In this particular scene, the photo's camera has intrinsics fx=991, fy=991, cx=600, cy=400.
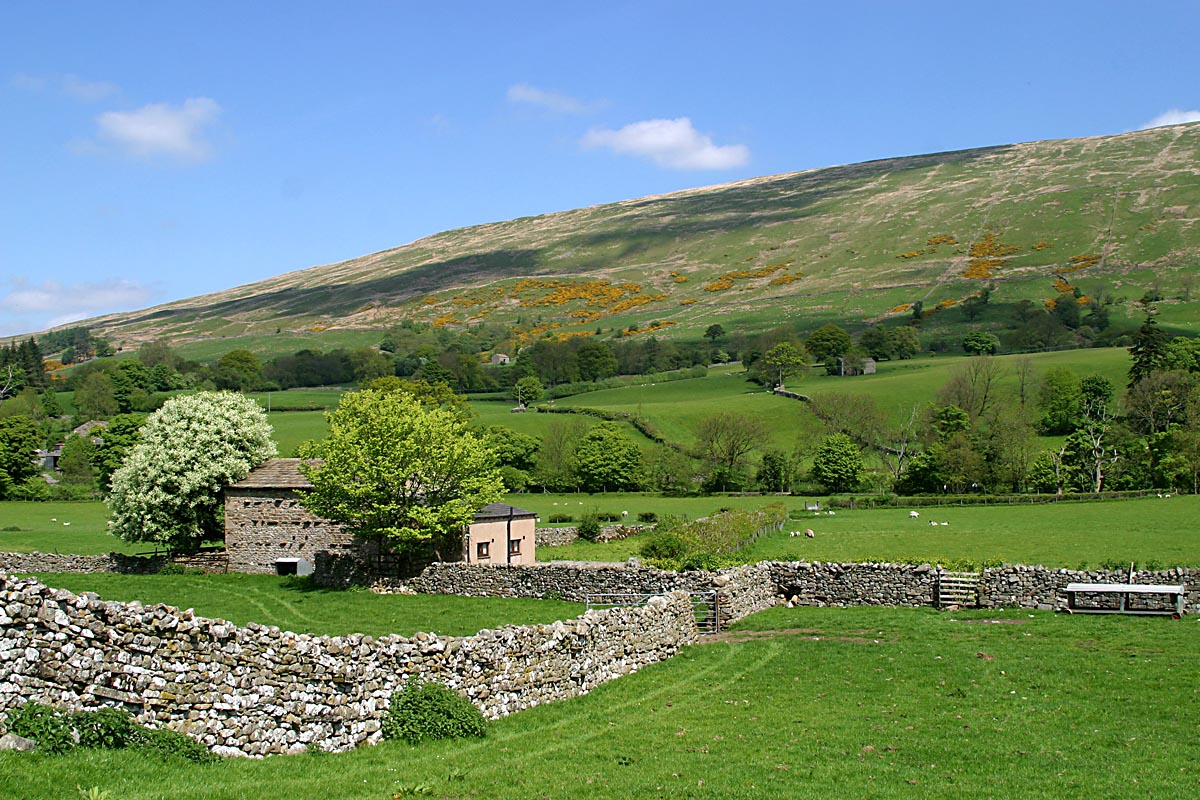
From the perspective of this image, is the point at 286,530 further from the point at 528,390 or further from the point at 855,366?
the point at 855,366

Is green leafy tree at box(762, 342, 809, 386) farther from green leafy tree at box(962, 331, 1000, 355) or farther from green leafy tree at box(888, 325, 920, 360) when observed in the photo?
green leafy tree at box(962, 331, 1000, 355)

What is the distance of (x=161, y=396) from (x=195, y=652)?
141572 millimetres

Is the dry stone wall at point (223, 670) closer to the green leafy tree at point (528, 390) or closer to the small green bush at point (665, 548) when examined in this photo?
the small green bush at point (665, 548)

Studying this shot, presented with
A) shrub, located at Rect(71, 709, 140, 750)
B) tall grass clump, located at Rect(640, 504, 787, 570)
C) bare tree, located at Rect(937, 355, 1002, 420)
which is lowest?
tall grass clump, located at Rect(640, 504, 787, 570)

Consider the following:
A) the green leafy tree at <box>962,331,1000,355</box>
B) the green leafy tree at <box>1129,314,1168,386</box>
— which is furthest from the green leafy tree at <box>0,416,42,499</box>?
the green leafy tree at <box>962,331,1000,355</box>

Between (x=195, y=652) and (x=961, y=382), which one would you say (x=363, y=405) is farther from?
(x=961, y=382)

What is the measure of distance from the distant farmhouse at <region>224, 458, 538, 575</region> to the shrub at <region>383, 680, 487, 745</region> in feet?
85.7

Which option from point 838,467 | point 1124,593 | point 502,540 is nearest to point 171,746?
point 1124,593

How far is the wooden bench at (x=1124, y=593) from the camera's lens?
24922mm

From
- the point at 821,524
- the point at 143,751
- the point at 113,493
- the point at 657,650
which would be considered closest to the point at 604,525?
the point at 821,524

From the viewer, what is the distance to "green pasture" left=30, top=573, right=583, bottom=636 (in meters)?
27.8

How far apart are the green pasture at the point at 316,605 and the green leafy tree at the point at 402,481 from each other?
9.46 ft

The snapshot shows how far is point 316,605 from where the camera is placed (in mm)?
33438

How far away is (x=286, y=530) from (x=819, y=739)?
109 feet
